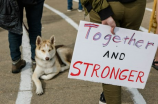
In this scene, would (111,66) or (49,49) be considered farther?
(49,49)

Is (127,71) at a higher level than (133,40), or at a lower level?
lower

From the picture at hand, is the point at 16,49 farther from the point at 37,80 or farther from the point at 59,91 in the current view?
the point at 59,91

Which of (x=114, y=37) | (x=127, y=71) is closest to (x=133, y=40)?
(x=114, y=37)

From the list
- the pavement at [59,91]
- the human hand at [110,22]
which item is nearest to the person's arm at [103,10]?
the human hand at [110,22]

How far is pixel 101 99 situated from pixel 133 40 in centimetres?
113

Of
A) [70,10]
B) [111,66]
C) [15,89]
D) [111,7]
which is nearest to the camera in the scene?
[111,7]

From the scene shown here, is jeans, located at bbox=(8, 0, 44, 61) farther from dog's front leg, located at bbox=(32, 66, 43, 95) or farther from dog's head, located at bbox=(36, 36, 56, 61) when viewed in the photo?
dog's front leg, located at bbox=(32, 66, 43, 95)

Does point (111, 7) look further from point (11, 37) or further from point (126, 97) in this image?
point (11, 37)

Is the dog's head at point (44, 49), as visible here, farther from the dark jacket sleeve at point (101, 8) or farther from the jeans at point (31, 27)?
the dark jacket sleeve at point (101, 8)

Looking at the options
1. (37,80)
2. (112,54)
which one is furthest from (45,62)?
(112,54)

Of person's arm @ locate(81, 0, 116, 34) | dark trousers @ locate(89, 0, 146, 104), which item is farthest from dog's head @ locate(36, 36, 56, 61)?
person's arm @ locate(81, 0, 116, 34)

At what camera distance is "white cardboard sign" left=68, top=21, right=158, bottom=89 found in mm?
2100

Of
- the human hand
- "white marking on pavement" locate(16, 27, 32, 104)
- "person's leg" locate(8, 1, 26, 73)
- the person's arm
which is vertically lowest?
"white marking on pavement" locate(16, 27, 32, 104)

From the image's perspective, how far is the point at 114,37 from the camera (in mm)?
2109
